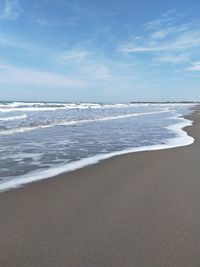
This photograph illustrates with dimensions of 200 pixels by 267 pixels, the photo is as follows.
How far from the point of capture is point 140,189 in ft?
19.0

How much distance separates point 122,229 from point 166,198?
145 centimetres

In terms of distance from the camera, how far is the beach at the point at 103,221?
3.36 metres

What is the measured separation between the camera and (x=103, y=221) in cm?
427

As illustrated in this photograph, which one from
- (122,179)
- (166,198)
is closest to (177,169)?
(122,179)

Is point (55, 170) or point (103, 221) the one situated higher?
point (103, 221)

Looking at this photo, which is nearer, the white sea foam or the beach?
the beach

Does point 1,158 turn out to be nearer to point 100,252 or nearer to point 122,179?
point 122,179

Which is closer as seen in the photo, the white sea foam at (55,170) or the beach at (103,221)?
the beach at (103,221)

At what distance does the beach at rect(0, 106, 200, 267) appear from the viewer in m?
3.36

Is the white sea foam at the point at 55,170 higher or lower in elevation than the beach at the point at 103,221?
lower

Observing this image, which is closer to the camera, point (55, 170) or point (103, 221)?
point (103, 221)

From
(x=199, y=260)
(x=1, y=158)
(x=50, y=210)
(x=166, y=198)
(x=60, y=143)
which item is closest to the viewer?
(x=199, y=260)

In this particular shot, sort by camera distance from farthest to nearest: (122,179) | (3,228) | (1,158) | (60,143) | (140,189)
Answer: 1. (60,143)
2. (1,158)
3. (122,179)
4. (140,189)
5. (3,228)

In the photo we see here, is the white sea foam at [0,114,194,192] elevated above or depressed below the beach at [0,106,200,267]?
below
